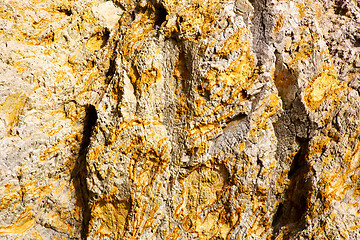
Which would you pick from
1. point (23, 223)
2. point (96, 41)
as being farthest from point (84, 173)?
point (96, 41)

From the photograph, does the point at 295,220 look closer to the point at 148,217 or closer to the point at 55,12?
the point at 148,217

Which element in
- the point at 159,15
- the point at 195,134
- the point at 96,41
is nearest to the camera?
the point at 195,134

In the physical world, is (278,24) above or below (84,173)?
above

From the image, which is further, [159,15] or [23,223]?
[159,15]

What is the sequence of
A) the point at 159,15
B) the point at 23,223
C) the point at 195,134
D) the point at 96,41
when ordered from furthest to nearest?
1. the point at 96,41
2. the point at 159,15
3. the point at 195,134
4. the point at 23,223

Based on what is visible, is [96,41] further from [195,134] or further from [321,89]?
[321,89]

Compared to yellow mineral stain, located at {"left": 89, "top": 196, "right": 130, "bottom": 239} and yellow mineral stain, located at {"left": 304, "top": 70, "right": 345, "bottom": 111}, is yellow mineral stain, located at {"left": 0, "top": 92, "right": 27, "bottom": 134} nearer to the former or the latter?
yellow mineral stain, located at {"left": 89, "top": 196, "right": 130, "bottom": 239}

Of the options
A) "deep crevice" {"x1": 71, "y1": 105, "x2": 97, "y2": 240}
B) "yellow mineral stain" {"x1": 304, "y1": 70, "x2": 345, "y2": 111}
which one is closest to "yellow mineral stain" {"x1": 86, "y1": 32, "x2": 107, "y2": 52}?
"deep crevice" {"x1": 71, "y1": 105, "x2": 97, "y2": 240}

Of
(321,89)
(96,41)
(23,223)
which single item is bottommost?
(23,223)
